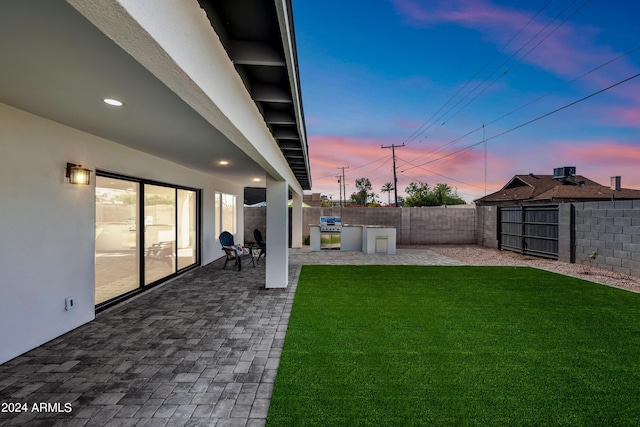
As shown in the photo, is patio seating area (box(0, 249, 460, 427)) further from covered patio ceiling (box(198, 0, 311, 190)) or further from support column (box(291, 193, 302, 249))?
support column (box(291, 193, 302, 249))

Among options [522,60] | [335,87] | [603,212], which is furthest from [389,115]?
[603,212]

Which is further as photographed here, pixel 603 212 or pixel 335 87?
pixel 335 87

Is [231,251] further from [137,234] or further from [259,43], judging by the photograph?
[259,43]

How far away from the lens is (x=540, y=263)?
27.6 ft

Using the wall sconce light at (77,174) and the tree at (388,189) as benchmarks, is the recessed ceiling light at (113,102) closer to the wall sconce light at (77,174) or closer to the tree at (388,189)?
the wall sconce light at (77,174)

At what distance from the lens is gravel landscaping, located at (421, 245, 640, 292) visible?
6.18 m

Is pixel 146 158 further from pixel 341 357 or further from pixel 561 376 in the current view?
pixel 561 376

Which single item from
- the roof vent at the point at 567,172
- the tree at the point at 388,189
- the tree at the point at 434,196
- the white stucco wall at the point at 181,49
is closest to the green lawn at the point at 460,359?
the white stucco wall at the point at 181,49

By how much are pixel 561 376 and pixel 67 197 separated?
5618 millimetres

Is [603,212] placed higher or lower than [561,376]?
higher

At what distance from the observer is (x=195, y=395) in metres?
2.36

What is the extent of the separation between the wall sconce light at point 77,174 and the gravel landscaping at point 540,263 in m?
8.94

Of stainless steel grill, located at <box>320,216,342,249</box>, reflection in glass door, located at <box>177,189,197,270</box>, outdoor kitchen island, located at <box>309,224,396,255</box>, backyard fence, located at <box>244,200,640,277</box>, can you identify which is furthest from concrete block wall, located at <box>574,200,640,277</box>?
reflection in glass door, located at <box>177,189,197,270</box>

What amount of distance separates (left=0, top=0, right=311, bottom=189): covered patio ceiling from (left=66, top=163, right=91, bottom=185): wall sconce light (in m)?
0.50
